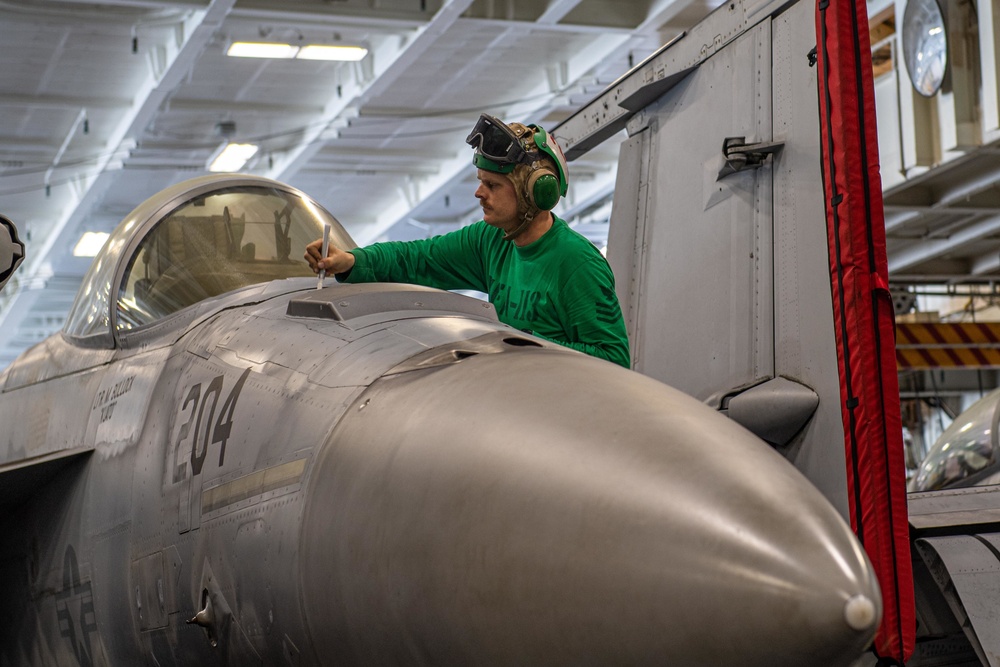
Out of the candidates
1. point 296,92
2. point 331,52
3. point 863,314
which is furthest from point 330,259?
point 296,92

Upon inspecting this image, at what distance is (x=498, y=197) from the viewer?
3.93 meters

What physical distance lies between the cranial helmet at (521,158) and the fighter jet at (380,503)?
1.90 ft

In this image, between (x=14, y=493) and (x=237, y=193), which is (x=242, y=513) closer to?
(x=14, y=493)

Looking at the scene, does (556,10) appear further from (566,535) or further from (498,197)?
(566,535)

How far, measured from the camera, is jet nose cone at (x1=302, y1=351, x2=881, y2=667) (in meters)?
1.90

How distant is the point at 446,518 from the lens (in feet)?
7.41

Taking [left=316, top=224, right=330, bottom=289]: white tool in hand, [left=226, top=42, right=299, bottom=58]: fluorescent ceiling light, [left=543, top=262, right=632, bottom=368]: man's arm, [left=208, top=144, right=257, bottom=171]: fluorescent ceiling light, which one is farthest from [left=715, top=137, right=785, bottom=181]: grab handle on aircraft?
[left=208, top=144, right=257, bottom=171]: fluorescent ceiling light

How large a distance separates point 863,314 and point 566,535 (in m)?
2.44

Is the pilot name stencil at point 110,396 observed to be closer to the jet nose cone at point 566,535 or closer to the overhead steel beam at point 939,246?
the jet nose cone at point 566,535

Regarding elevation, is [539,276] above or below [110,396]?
above

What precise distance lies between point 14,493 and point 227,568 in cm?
145

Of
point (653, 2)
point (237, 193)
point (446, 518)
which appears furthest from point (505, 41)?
point (446, 518)

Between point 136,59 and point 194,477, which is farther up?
point 136,59

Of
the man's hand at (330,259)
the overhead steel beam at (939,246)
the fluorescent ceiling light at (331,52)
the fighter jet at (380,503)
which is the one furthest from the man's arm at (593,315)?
the overhead steel beam at (939,246)
